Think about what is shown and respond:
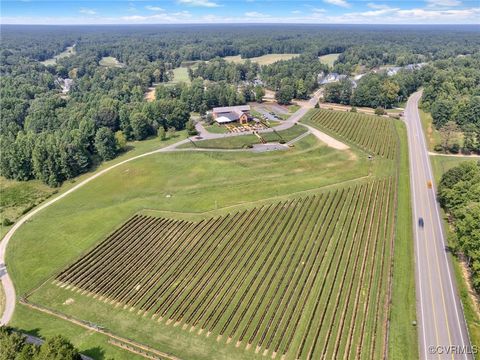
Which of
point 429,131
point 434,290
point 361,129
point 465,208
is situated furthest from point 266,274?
point 429,131

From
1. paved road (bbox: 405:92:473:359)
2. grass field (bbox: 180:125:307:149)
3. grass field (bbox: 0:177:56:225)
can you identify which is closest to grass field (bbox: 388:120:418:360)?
paved road (bbox: 405:92:473:359)

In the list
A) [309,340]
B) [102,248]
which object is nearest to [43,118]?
[102,248]

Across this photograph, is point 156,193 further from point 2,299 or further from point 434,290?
point 434,290

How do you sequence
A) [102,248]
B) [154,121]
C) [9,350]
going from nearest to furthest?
[9,350], [102,248], [154,121]

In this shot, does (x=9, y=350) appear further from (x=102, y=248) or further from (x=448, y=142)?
(x=448, y=142)

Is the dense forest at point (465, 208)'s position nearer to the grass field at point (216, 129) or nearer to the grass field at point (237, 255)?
the grass field at point (237, 255)

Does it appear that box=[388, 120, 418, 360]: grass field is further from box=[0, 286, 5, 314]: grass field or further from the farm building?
the farm building
